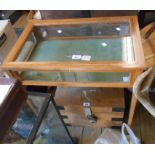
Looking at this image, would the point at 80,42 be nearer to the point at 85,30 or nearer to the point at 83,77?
the point at 85,30

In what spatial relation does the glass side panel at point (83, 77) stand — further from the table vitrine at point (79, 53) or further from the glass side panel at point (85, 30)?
the glass side panel at point (85, 30)

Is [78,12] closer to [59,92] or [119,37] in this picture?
[119,37]

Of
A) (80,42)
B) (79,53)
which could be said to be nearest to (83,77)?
(79,53)

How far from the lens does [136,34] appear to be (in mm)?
919

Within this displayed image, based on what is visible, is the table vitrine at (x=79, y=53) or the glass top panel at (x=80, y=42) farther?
the glass top panel at (x=80, y=42)

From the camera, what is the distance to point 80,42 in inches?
42.9

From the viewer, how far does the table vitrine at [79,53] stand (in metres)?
0.82

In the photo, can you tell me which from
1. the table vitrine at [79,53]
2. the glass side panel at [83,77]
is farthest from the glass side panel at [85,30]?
the glass side panel at [83,77]

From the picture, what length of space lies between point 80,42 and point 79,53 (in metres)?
0.11

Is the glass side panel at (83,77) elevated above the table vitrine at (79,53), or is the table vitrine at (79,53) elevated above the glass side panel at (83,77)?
the table vitrine at (79,53)

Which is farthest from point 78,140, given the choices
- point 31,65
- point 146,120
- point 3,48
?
point 3,48

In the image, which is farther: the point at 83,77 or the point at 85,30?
the point at 85,30

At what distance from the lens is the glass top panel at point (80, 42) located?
0.98 metres
